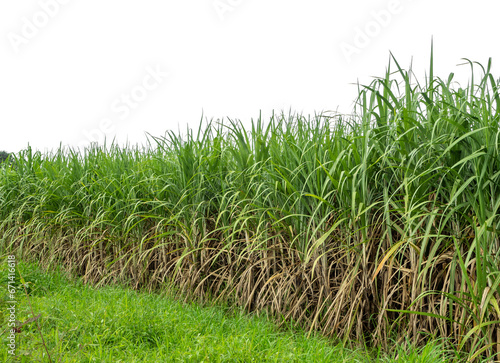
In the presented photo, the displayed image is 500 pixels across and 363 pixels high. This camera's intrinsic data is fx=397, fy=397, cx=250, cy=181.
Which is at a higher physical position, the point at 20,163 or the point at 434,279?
the point at 20,163

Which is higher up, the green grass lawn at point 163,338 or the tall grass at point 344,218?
the tall grass at point 344,218

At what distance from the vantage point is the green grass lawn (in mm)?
1987

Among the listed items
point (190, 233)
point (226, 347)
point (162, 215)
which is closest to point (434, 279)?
point (226, 347)

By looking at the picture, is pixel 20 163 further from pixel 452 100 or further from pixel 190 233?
pixel 452 100

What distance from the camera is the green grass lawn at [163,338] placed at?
78.2 inches

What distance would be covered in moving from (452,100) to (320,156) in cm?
78

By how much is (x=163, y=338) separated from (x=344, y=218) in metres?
1.29

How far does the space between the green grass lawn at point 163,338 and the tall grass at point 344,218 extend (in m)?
0.19

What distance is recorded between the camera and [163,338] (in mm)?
2375

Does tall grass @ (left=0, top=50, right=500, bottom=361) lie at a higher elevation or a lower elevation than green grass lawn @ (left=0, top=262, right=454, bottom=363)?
higher

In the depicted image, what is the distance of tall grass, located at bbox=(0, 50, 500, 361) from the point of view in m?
1.92

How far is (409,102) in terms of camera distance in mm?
2201

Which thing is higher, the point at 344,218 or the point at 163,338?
the point at 344,218

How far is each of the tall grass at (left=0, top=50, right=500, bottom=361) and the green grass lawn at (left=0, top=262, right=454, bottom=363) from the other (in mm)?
188
